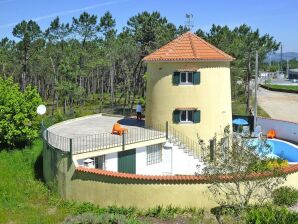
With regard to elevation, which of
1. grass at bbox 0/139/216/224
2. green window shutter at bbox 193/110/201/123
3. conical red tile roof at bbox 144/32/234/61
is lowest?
grass at bbox 0/139/216/224

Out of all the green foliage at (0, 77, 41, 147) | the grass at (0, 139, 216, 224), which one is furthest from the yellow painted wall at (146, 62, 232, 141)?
the green foliage at (0, 77, 41, 147)

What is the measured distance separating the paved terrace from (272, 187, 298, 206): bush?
26.2 ft

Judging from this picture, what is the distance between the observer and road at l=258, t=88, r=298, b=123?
49.9 metres

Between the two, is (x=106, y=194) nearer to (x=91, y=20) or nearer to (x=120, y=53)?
(x=120, y=53)

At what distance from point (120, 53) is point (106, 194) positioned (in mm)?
45973

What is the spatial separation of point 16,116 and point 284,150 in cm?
1898

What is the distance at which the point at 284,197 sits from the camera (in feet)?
66.7

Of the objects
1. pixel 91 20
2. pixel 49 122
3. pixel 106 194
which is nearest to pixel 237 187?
pixel 106 194

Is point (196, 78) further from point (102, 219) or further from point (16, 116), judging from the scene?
point (16, 116)

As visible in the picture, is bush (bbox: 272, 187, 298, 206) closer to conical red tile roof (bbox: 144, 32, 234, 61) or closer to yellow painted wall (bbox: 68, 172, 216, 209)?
yellow painted wall (bbox: 68, 172, 216, 209)

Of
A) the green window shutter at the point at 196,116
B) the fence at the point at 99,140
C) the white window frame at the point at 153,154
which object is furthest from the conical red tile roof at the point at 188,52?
the white window frame at the point at 153,154

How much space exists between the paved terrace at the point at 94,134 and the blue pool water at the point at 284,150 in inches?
344

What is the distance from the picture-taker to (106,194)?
67.2 ft

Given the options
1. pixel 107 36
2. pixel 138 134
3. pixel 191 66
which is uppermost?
pixel 107 36
